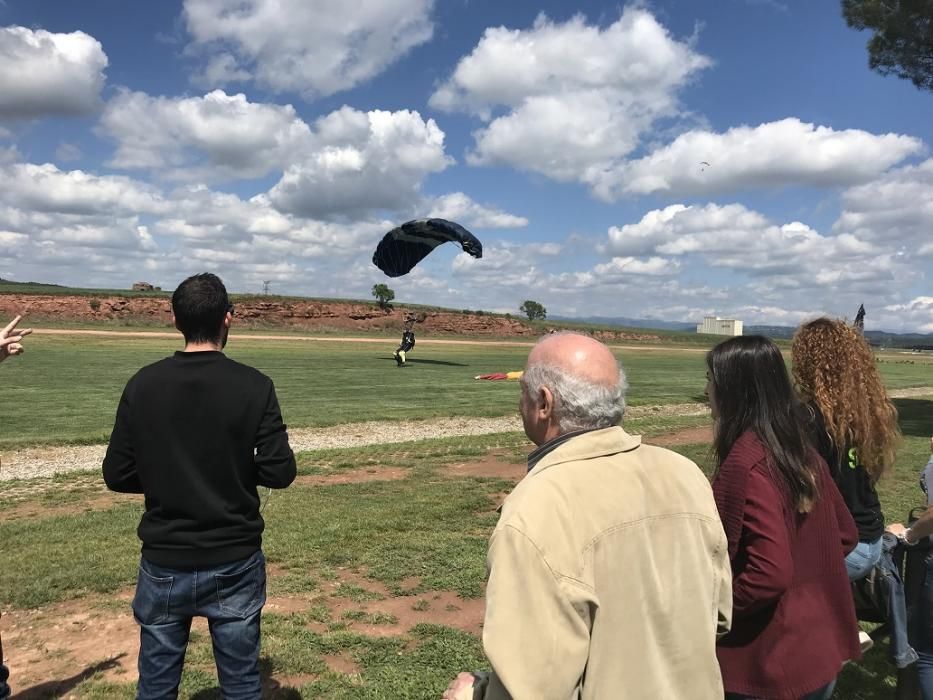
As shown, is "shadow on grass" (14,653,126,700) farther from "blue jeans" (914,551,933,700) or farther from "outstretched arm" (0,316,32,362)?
"blue jeans" (914,551,933,700)

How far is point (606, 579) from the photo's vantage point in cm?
171

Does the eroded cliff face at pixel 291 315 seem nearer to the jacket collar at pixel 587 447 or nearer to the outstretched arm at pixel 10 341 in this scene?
the outstretched arm at pixel 10 341

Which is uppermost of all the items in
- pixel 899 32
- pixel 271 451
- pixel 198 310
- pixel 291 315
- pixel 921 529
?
pixel 899 32

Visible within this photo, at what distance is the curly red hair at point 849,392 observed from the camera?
305cm

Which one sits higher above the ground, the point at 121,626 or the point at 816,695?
the point at 816,695

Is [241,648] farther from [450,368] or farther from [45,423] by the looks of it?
[450,368]

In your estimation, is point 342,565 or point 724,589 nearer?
point 724,589

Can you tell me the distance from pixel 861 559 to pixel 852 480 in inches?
16.7

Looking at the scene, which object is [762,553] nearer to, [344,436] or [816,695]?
[816,695]

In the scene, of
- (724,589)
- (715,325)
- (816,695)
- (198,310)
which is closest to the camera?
(724,589)

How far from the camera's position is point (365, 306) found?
8662cm

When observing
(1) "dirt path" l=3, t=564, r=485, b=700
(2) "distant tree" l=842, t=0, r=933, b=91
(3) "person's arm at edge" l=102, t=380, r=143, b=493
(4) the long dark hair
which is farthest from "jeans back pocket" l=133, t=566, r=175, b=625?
(2) "distant tree" l=842, t=0, r=933, b=91

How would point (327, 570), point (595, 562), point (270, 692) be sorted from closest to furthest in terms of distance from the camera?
point (595, 562) → point (270, 692) → point (327, 570)

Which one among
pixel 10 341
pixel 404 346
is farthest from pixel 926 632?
pixel 404 346
